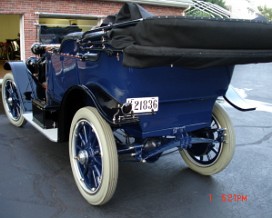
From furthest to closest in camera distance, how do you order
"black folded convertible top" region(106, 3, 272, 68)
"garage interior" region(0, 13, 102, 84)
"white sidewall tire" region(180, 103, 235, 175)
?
"garage interior" region(0, 13, 102, 84) → "white sidewall tire" region(180, 103, 235, 175) → "black folded convertible top" region(106, 3, 272, 68)

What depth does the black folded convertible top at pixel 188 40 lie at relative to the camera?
247cm

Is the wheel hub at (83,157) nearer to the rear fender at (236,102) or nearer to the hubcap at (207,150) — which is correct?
the hubcap at (207,150)

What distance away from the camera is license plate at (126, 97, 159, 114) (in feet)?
9.58

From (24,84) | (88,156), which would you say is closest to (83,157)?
(88,156)

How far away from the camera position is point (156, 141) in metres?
3.46

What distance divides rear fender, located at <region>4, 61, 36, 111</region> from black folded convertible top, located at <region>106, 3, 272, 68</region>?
106 inches

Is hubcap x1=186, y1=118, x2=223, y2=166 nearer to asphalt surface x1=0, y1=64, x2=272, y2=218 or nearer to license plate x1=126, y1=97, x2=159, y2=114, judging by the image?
asphalt surface x1=0, y1=64, x2=272, y2=218

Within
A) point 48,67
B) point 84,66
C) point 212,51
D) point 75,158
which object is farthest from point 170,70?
point 48,67

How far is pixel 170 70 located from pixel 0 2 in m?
9.45

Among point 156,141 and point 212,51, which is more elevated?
point 212,51

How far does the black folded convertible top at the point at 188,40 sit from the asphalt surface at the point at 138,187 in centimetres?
141

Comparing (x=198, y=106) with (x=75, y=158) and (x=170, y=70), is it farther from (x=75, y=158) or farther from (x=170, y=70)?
(x=75, y=158)
